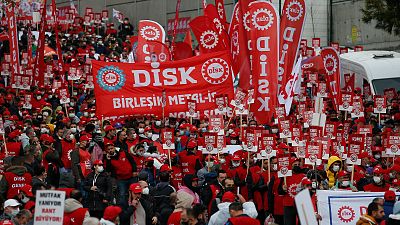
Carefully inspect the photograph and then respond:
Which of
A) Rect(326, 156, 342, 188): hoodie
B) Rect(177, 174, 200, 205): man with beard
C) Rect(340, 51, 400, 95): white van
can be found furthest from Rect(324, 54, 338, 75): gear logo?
Rect(177, 174, 200, 205): man with beard

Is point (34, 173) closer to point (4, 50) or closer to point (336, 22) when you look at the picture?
point (4, 50)

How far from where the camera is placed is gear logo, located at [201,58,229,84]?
28.4m

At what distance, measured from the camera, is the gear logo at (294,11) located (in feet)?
92.9

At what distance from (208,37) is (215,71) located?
11.2ft

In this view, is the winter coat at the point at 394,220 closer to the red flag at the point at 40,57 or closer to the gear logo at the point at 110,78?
the gear logo at the point at 110,78

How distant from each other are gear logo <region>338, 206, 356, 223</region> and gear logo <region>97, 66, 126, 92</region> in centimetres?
1118

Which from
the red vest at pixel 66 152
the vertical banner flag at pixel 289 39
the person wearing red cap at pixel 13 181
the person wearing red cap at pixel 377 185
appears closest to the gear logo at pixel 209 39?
the vertical banner flag at pixel 289 39

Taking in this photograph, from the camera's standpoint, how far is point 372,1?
112 feet

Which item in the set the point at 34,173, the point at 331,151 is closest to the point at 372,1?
the point at 331,151

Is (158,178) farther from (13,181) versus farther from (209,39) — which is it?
(209,39)

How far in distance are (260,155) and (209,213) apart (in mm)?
3588

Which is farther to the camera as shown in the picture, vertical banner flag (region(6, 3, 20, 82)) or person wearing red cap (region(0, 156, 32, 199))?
vertical banner flag (region(6, 3, 20, 82))

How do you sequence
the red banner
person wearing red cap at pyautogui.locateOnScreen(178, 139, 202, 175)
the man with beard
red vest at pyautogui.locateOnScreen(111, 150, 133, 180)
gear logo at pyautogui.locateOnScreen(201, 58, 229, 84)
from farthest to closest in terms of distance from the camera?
1. gear logo at pyautogui.locateOnScreen(201, 58, 229, 84)
2. the red banner
3. person wearing red cap at pyautogui.locateOnScreen(178, 139, 202, 175)
4. red vest at pyautogui.locateOnScreen(111, 150, 133, 180)
5. the man with beard

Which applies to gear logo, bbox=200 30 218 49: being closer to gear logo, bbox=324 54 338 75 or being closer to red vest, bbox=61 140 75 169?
gear logo, bbox=324 54 338 75
